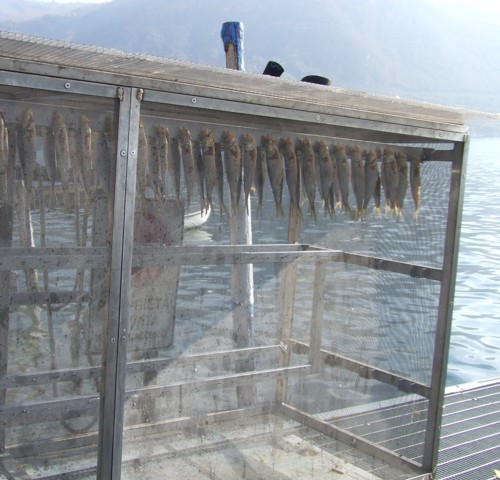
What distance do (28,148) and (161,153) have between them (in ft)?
2.01

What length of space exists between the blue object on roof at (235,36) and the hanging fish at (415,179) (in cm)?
243

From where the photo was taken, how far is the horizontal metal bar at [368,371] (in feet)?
13.6

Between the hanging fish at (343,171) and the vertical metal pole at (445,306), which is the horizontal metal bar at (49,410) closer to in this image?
the hanging fish at (343,171)

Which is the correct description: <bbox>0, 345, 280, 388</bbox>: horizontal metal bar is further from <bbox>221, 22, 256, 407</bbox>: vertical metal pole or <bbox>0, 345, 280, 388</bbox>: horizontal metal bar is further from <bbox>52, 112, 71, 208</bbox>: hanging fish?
<bbox>52, 112, 71, 208</bbox>: hanging fish

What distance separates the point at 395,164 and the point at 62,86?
86.4 inches

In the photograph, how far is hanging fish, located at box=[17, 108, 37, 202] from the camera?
2.76 m

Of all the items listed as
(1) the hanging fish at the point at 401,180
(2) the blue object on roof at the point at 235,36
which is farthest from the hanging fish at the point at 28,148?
(2) the blue object on roof at the point at 235,36

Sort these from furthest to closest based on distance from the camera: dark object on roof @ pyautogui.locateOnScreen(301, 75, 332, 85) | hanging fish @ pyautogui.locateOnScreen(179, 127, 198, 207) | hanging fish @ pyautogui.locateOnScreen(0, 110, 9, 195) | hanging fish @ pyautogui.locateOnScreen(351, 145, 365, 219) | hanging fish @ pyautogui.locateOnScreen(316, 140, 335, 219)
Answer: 1. dark object on roof @ pyautogui.locateOnScreen(301, 75, 332, 85)
2. hanging fish @ pyautogui.locateOnScreen(351, 145, 365, 219)
3. hanging fish @ pyautogui.locateOnScreen(316, 140, 335, 219)
4. hanging fish @ pyautogui.locateOnScreen(179, 127, 198, 207)
5. hanging fish @ pyautogui.locateOnScreen(0, 110, 9, 195)

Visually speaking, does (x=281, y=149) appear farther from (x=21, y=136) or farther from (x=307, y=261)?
(x=21, y=136)

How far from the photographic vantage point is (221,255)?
3488 mm

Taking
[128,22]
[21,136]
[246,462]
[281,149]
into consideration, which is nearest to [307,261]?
[281,149]

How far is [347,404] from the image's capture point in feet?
13.6

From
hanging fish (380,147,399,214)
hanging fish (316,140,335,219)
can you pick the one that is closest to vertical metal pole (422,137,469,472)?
hanging fish (380,147,399,214)

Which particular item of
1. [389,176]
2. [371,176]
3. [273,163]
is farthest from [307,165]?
[389,176]
